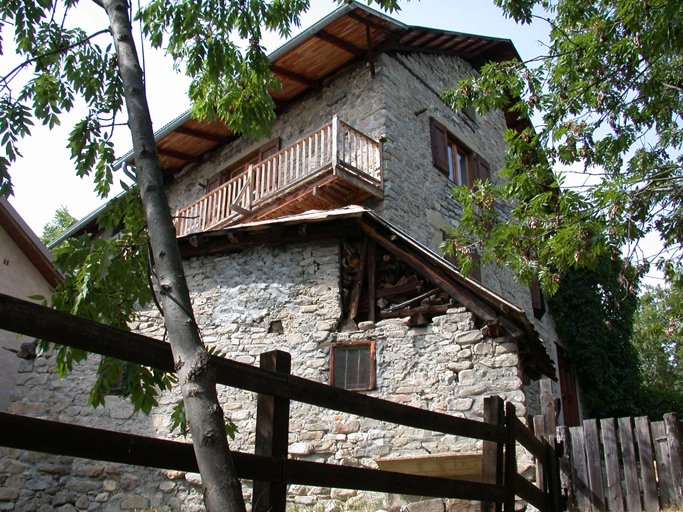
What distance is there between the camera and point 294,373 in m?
7.57

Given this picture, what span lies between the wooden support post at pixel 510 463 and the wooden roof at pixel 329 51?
8020 mm

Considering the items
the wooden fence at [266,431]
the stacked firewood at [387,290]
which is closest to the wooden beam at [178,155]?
the stacked firewood at [387,290]

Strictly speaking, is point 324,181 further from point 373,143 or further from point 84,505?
point 84,505

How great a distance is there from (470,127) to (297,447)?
9294 mm

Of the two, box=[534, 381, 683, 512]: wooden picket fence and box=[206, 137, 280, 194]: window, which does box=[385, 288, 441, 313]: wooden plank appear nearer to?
box=[534, 381, 683, 512]: wooden picket fence

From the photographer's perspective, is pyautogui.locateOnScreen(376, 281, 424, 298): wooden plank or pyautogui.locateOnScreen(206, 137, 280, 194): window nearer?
pyautogui.locateOnScreen(376, 281, 424, 298): wooden plank

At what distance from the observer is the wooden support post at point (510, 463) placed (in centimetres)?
366

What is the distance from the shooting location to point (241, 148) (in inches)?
529

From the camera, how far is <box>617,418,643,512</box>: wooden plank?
216 inches

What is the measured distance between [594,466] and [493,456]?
263 cm

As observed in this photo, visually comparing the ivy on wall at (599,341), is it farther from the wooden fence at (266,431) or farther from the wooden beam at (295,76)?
the wooden fence at (266,431)

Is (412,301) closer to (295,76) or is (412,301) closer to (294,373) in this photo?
(294,373)

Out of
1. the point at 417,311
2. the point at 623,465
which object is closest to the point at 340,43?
the point at 417,311

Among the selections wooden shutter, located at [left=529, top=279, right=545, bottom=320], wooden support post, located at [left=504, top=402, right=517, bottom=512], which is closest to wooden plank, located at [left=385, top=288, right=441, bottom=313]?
wooden support post, located at [left=504, top=402, right=517, bottom=512]
